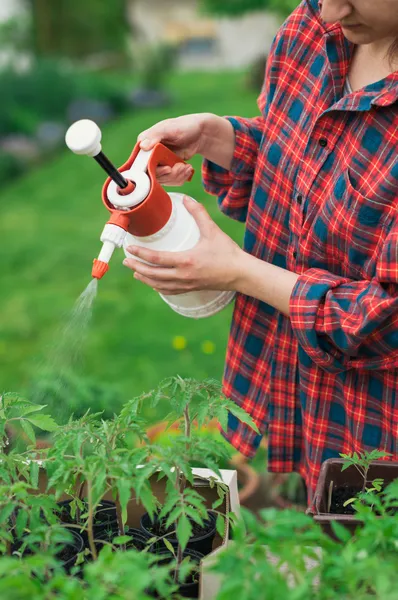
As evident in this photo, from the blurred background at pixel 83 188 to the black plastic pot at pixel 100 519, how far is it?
0.39 meters

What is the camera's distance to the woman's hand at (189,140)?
6.33 feet

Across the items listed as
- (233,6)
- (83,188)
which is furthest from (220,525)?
(233,6)

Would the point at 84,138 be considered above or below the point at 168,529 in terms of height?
above

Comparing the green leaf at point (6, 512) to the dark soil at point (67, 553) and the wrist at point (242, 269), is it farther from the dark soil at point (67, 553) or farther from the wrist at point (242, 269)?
the wrist at point (242, 269)

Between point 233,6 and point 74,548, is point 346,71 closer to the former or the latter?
point 74,548

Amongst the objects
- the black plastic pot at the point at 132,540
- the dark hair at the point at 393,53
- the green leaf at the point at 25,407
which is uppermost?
the dark hair at the point at 393,53

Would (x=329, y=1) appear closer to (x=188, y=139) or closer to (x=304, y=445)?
(x=188, y=139)

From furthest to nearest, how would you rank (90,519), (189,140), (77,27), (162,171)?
1. (77,27)
2. (189,140)
3. (162,171)
4. (90,519)

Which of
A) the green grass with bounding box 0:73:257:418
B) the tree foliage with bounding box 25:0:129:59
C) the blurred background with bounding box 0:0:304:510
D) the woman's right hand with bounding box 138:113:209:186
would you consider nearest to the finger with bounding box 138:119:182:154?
the woman's right hand with bounding box 138:113:209:186

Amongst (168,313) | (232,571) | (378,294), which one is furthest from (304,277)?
(168,313)

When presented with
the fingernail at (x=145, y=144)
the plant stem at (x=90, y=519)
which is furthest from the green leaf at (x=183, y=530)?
the fingernail at (x=145, y=144)

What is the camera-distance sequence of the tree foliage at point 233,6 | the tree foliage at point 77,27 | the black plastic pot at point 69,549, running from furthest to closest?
the tree foliage at point 77,27, the tree foliage at point 233,6, the black plastic pot at point 69,549

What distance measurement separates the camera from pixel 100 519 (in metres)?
1.70

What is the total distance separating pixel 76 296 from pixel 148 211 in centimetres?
405
